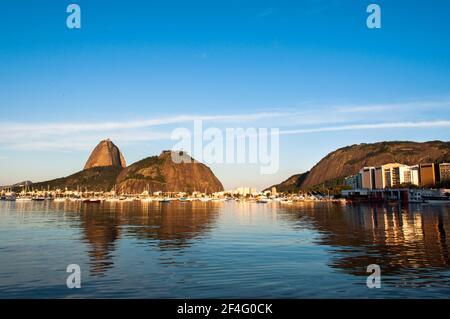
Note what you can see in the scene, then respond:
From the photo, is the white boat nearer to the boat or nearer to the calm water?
the boat

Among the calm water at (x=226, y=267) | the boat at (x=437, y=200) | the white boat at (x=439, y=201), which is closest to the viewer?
the calm water at (x=226, y=267)

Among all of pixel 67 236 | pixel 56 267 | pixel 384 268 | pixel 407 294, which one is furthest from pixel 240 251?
pixel 67 236

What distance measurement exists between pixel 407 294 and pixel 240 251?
15.5 metres

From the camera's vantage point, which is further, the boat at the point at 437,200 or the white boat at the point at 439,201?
the boat at the point at 437,200

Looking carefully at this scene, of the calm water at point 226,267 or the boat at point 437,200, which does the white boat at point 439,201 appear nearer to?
the boat at point 437,200

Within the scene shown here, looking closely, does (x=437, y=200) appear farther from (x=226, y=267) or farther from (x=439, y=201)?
(x=226, y=267)

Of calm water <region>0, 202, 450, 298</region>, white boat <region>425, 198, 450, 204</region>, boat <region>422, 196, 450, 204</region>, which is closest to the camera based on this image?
calm water <region>0, 202, 450, 298</region>

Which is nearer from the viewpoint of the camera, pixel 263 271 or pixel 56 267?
pixel 263 271

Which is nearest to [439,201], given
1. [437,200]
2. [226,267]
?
[437,200]

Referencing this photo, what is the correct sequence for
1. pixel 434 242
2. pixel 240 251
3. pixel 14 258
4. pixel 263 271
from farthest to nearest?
pixel 434 242 → pixel 240 251 → pixel 14 258 → pixel 263 271

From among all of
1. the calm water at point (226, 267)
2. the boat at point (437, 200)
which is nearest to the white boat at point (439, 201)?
the boat at point (437, 200)

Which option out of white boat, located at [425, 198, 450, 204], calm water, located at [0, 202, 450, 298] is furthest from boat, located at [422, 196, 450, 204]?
calm water, located at [0, 202, 450, 298]

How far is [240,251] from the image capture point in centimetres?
3105
